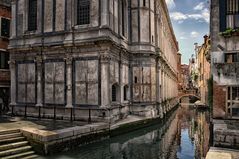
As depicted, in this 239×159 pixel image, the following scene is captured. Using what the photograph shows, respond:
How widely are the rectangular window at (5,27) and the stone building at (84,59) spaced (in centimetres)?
274

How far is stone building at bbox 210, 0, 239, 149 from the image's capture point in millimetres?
12875

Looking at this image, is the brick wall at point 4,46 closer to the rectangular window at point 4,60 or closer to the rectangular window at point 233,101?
the rectangular window at point 4,60

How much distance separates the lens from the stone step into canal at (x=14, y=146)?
30.8 feet

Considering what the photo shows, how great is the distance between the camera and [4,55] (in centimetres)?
2091

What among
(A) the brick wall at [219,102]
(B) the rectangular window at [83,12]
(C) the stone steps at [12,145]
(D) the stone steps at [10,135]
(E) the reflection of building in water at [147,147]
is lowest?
(E) the reflection of building in water at [147,147]

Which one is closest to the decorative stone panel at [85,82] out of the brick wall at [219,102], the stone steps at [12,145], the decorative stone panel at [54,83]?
the decorative stone panel at [54,83]

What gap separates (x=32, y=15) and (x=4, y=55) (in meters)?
4.90

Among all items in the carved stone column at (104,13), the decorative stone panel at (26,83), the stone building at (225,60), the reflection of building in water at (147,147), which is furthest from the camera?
the decorative stone panel at (26,83)

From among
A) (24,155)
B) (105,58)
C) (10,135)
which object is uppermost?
(105,58)

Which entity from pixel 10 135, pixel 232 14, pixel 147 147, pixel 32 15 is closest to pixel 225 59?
pixel 232 14

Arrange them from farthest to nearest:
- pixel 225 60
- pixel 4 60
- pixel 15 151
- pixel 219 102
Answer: pixel 4 60 < pixel 225 60 < pixel 219 102 < pixel 15 151

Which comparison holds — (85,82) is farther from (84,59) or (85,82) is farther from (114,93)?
(114,93)

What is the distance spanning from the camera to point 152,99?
20078mm

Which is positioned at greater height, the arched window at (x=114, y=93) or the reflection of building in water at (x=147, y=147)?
the arched window at (x=114, y=93)
